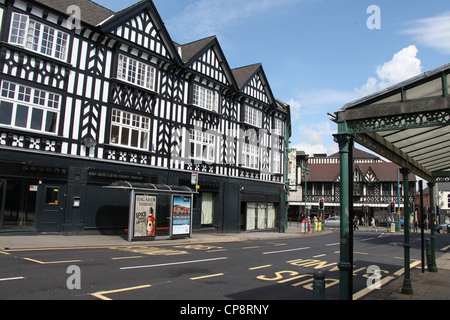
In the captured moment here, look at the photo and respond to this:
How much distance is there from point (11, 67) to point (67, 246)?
829 cm

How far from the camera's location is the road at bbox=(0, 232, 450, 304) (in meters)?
6.96

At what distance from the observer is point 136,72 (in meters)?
20.2

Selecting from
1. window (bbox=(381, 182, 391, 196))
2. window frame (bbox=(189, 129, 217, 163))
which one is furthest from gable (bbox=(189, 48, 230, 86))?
window (bbox=(381, 182, 391, 196))

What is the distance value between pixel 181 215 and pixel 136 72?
8707mm

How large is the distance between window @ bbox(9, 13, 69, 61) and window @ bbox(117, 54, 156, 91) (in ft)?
10.3

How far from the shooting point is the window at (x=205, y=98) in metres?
24.1

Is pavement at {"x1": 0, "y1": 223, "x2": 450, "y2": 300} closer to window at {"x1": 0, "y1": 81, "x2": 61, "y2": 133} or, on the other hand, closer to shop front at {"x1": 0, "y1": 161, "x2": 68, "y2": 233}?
shop front at {"x1": 0, "y1": 161, "x2": 68, "y2": 233}

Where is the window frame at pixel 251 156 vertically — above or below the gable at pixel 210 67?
below

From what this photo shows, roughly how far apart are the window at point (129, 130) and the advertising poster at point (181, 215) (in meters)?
4.11

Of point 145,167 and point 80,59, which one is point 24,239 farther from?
point 80,59

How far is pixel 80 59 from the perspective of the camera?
17.7m

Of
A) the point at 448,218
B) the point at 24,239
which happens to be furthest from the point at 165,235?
the point at 448,218

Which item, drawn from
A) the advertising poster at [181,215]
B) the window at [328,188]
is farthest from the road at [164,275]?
the window at [328,188]

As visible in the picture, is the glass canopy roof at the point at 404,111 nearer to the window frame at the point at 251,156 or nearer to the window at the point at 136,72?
the window at the point at 136,72
